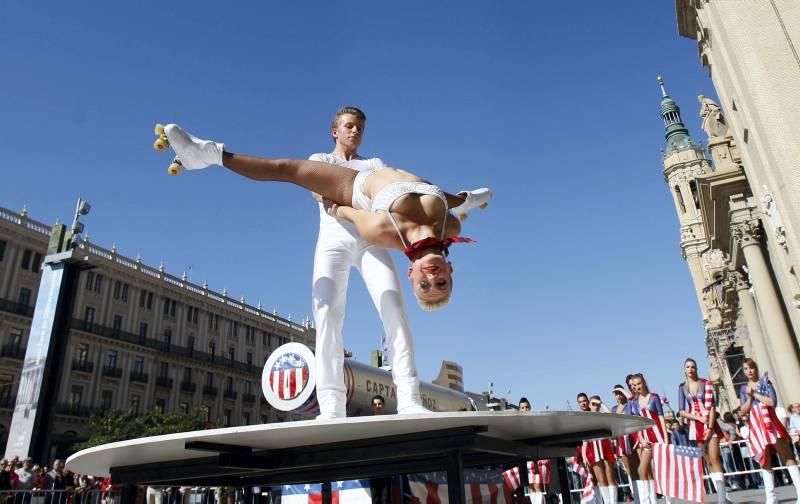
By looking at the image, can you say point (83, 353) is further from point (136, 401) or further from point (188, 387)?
point (188, 387)

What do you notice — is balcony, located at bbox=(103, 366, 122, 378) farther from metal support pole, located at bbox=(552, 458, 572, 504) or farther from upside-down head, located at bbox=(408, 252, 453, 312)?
upside-down head, located at bbox=(408, 252, 453, 312)

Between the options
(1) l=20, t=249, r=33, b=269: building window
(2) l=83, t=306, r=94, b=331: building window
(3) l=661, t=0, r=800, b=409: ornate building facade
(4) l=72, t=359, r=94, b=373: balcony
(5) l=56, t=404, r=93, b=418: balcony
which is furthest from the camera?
(2) l=83, t=306, r=94, b=331: building window

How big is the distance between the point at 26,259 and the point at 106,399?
39.5 feet

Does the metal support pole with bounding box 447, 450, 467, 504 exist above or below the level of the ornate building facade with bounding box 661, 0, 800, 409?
below

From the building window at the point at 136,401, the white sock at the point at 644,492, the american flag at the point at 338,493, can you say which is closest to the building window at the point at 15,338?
the building window at the point at 136,401

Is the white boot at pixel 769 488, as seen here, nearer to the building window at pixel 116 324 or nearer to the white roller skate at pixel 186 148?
the white roller skate at pixel 186 148

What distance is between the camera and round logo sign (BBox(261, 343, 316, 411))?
10.8 meters

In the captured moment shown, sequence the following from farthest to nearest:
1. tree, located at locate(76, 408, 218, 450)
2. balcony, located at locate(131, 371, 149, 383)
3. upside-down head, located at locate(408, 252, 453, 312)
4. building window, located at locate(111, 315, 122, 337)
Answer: balcony, located at locate(131, 371, 149, 383), building window, located at locate(111, 315, 122, 337), tree, located at locate(76, 408, 218, 450), upside-down head, located at locate(408, 252, 453, 312)

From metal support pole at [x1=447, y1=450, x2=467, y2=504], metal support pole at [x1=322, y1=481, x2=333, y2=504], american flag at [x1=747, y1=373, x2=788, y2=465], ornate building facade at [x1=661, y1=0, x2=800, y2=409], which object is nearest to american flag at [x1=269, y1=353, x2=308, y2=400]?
metal support pole at [x1=322, y1=481, x2=333, y2=504]

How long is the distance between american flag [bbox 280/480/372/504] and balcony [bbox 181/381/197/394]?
45.4 metres

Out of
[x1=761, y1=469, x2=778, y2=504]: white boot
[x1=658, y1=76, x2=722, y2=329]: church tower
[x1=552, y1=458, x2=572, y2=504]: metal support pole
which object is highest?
[x1=658, y1=76, x2=722, y2=329]: church tower

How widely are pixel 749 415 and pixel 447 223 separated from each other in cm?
766

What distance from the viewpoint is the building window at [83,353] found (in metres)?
42.5

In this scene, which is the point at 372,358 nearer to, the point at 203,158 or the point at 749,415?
the point at 749,415
